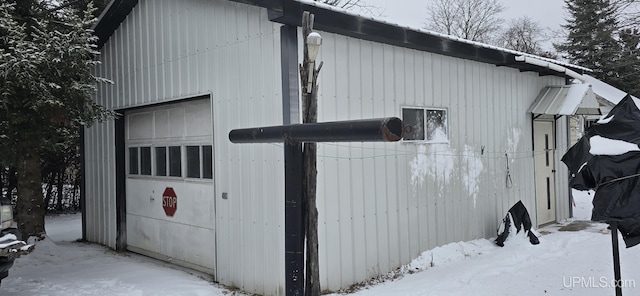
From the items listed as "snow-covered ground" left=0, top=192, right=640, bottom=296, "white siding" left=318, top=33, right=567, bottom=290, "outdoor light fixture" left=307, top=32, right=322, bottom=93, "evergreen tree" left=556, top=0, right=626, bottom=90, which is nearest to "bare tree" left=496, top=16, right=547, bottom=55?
"evergreen tree" left=556, top=0, right=626, bottom=90

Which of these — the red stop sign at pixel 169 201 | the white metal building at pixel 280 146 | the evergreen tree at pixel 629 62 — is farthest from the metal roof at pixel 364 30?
the evergreen tree at pixel 629 62

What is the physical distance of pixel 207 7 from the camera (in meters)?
6.16

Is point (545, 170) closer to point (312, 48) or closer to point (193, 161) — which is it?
point (193, 161)

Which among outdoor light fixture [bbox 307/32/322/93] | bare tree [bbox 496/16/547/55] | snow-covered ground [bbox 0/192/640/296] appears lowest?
snow-covered ground [bbox 0/192/640/296]

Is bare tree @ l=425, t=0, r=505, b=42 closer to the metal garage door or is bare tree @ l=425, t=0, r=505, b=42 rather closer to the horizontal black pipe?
the metal garage door

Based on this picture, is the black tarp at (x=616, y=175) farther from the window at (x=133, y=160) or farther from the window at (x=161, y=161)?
the window at (x=133, y=160)

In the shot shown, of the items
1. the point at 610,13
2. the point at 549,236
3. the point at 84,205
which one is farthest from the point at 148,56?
the point at 610,13

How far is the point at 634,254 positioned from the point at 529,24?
37068mm

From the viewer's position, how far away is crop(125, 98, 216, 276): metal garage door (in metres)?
6.62

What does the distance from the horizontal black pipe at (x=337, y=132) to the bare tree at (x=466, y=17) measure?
32821mm

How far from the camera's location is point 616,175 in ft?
13.5

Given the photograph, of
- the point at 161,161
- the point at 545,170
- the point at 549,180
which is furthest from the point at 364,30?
the point at 549,180

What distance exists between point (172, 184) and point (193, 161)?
75 cm

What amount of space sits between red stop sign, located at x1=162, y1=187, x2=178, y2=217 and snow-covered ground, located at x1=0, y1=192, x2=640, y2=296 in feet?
2.65
